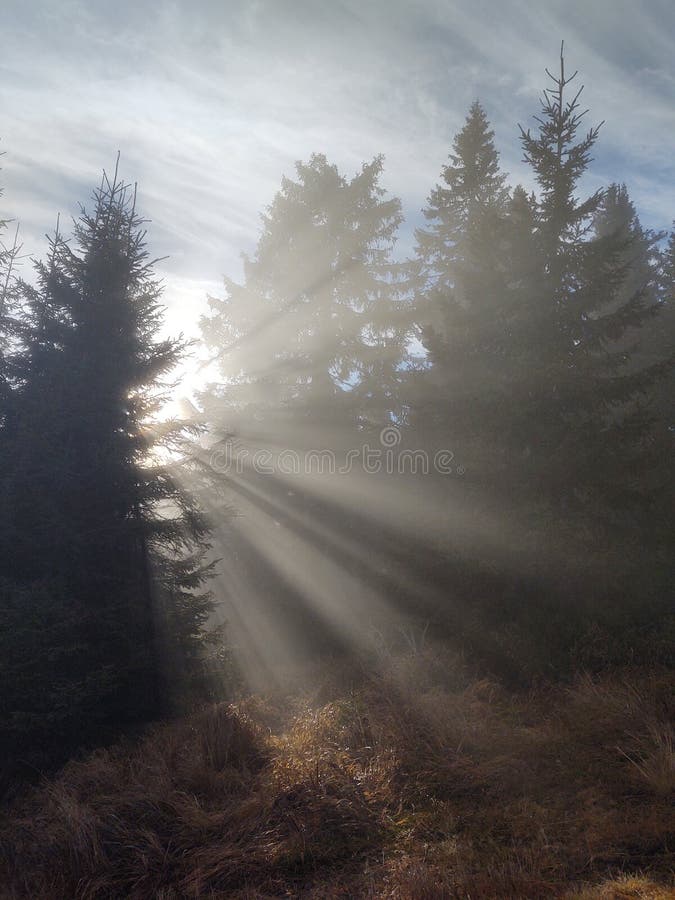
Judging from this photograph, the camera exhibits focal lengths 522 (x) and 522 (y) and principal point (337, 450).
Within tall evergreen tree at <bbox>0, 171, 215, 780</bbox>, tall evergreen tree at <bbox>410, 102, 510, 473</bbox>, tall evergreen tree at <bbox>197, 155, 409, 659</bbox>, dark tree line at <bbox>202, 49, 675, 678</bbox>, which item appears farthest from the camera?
tall evergreen tree at <bbox>197, 155, 409, 659</bbox>

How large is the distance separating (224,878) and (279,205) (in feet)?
66.4

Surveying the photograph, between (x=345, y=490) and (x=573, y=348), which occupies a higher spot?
(x=573, y=348)

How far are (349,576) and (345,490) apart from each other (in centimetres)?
258

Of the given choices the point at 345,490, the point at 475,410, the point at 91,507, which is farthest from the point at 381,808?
the point at 345,490

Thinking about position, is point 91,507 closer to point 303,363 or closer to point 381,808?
point 381,808

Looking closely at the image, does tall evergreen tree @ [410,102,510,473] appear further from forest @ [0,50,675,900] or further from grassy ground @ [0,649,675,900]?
grassy ground @ [0,649,675,900]

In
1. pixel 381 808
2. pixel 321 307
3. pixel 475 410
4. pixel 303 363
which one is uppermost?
pixel 321 307

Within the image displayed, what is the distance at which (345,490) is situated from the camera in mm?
15914

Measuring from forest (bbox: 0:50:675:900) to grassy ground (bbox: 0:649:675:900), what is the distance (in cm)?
3

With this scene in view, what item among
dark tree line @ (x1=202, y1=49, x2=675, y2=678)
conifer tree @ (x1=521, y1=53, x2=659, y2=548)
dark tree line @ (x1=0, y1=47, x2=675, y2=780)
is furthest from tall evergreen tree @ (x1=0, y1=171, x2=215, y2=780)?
conifer tree @ (x1=521, y1=53, x2=659, y2=548)

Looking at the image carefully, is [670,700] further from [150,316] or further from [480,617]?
[150,316]

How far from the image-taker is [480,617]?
11281 millimetres

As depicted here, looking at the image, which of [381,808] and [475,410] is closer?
[381,808]

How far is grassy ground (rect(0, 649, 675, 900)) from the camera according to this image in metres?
4.25
